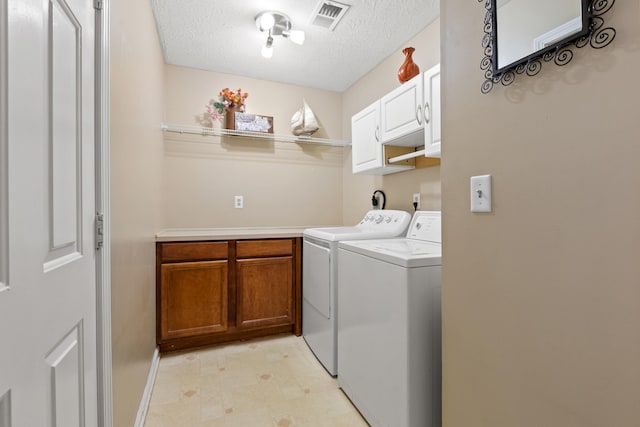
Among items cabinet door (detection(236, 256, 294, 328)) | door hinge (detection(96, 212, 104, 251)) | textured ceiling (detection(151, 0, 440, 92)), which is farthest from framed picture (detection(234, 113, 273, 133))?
door hinge (detection(96, 212, 104, 251))

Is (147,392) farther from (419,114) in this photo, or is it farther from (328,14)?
(328,14)

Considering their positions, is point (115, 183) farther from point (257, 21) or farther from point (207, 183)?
point (207, 183)

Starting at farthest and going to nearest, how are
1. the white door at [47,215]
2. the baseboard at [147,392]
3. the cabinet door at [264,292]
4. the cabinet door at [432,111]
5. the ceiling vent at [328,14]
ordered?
the cabinet door at [264,292], the ceiling vent at [328,14], the cabinet door at [432,111], the baseboard at [147,392], the white door at [47,215]

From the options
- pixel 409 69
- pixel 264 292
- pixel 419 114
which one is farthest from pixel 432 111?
pixel 264 292

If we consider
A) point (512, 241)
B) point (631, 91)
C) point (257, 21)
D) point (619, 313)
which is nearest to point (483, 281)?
point (512, 241)

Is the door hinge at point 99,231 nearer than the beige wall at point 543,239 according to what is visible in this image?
No

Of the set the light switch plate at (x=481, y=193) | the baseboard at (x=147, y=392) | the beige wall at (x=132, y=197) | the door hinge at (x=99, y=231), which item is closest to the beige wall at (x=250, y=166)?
the beige wall at (x=132, y=197)

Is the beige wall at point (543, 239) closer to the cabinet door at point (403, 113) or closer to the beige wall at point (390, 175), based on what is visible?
the cabinet door at point (403, 113)

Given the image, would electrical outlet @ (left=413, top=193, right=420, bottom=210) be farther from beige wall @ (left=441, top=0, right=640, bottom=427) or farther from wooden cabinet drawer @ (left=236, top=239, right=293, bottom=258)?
beige wall @ (left=441, top=0, right=640, bottom=427)

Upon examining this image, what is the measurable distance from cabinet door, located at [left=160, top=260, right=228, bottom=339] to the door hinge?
1379mm

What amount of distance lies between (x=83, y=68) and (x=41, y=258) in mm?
543

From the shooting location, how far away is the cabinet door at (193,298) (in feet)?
7.33

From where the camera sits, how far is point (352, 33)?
7.27 ft

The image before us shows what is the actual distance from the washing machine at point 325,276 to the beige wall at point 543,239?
3.12 ft
